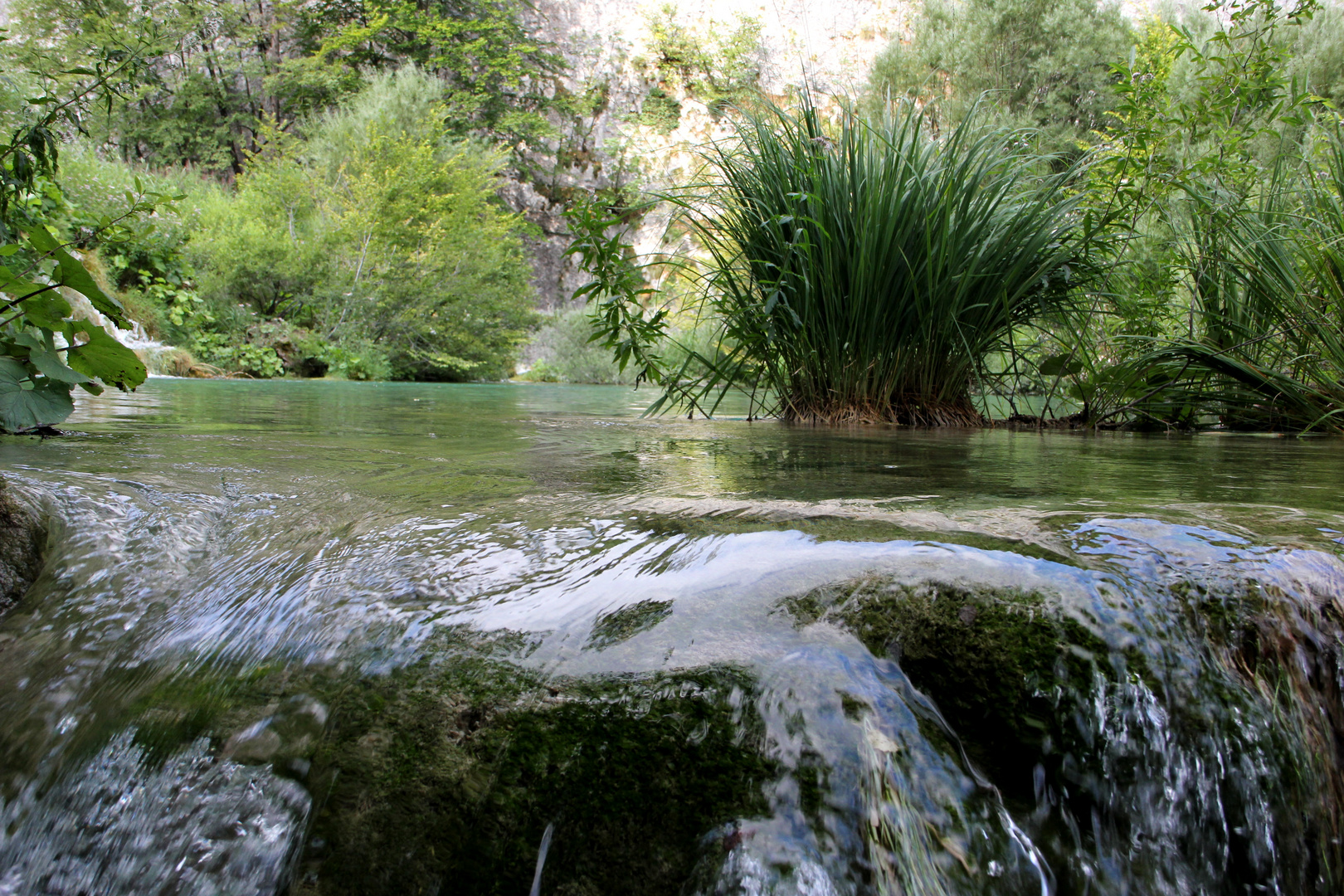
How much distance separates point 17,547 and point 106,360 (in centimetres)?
60

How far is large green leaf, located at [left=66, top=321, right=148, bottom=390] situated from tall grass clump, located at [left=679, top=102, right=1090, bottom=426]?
1.99 meters

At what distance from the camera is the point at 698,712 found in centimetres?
79

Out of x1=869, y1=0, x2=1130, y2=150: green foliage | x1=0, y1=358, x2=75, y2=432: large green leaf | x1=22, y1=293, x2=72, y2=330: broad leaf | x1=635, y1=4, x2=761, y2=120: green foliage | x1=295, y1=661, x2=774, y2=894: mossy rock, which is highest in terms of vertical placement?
x1=635, y1=4, x2=761, y2=120: green foliage

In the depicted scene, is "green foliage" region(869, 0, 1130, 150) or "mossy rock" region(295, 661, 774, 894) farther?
"green foliage" region(869, 0, 1130, 150)

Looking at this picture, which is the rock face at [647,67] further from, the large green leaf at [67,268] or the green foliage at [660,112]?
the large green leaf at [67,268]

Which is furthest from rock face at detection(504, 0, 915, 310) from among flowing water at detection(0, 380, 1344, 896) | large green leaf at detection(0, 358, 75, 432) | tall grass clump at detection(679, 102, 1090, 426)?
flowing water at detection(0, 380, 1344, 896)

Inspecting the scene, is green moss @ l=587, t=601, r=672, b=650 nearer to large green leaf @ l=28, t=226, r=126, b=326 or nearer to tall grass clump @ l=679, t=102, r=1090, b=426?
large green leaf @ l=28, t=226, r=126, b=326

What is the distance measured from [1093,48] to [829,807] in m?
19.2

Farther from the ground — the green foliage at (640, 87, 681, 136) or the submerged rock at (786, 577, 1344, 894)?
the green foliage at (640, 87, 681, 136)

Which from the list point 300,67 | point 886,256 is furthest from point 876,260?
point 300,67

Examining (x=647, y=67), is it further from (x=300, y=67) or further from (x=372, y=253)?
(x=372, y=253)

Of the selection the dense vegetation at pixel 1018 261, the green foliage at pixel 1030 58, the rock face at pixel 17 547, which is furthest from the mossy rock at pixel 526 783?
the green foliage at pixel 1030 58

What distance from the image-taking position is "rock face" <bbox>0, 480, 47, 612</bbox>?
1083mm

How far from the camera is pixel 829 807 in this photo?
0.73m
